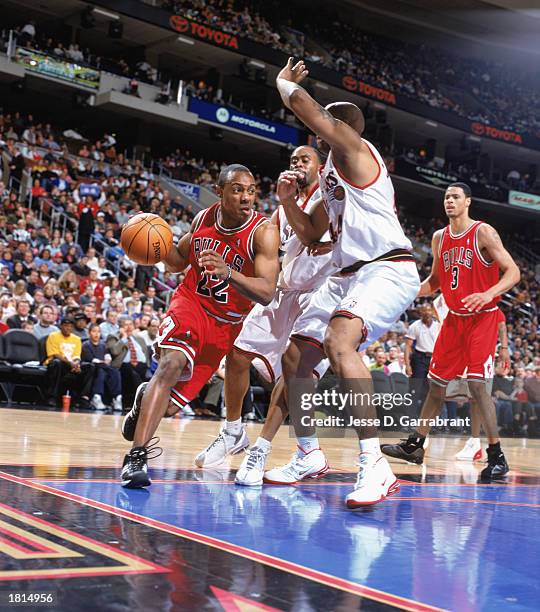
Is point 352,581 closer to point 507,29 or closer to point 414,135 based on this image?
point 414,135

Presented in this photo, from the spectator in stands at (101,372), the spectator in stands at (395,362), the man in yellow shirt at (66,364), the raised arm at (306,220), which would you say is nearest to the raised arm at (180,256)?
the raised arm at (306,220)

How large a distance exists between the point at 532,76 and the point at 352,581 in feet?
117

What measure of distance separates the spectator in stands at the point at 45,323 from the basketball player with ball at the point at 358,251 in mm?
6253

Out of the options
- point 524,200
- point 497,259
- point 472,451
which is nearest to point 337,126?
point 497,259

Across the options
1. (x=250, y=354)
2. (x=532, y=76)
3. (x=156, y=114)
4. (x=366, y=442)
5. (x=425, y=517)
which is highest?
(x=532, y=76)

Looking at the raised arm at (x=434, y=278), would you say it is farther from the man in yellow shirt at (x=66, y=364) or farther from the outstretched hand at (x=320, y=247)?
the man in yellow shirt at (x=66, y=364)

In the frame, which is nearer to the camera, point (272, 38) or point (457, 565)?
point (457, 565)

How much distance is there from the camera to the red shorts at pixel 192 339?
3715mm

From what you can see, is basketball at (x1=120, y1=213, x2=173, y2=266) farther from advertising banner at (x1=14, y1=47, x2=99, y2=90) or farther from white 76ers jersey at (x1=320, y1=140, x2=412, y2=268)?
advertising banner at (x1=14, y1=47, x2=99, y2=90)

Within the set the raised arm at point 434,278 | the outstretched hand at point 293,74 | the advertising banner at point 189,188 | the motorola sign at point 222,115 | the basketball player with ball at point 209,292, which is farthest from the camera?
the motorola sign at point 222,115

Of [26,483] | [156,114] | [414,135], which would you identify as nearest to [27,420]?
[26,483]

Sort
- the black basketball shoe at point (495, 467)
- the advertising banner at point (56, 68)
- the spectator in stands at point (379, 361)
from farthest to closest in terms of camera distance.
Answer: the advertising banner at point (56, 68)
the spectator in stands at point (379, 361)
the black basketball shoe at point (495, 467)

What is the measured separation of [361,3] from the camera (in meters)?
29.2

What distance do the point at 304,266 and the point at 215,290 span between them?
66 centimetres
